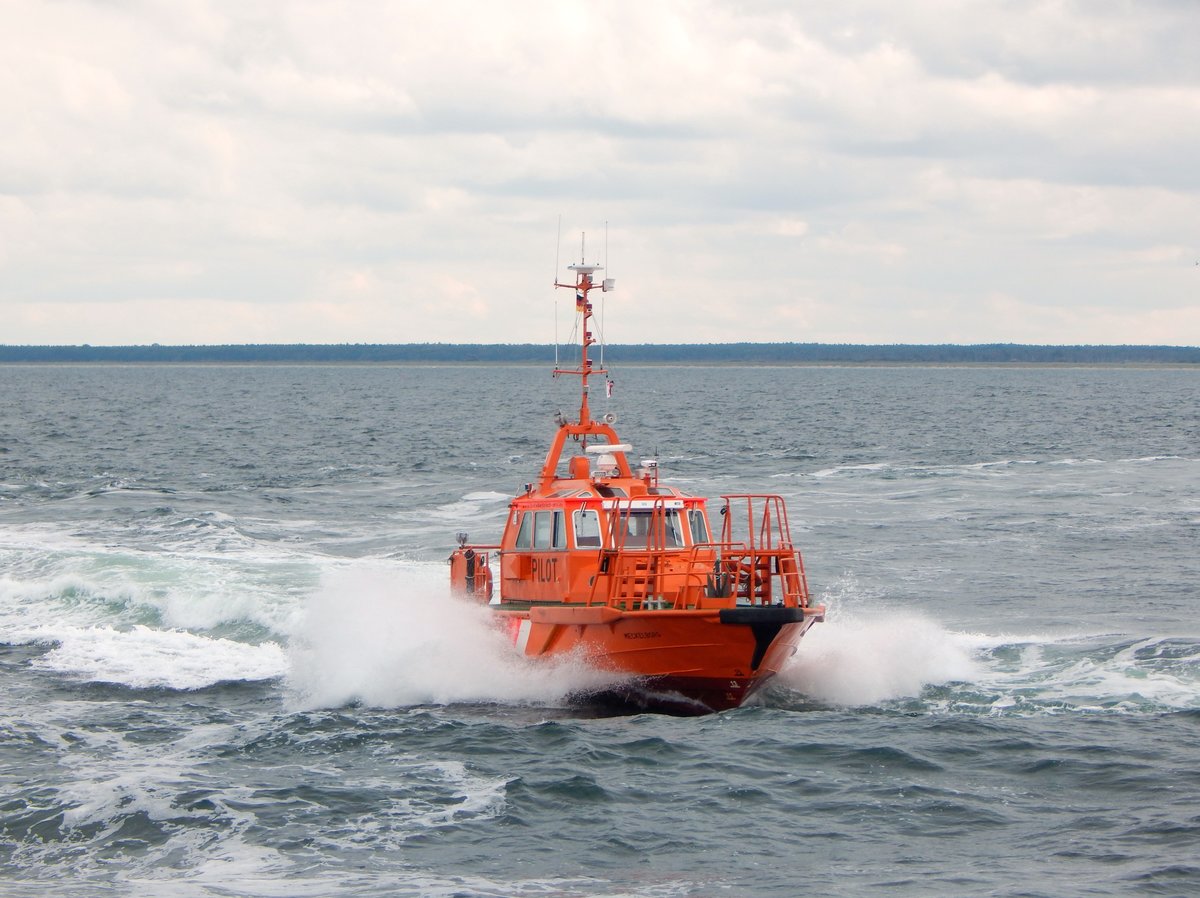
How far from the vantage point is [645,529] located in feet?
63.3

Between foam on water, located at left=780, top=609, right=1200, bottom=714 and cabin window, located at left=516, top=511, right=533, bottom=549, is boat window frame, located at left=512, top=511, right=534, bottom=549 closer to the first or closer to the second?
cabin window, located at left=516, top=511, right=533, bottom=549

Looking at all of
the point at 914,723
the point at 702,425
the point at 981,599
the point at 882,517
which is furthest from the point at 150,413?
the point at 914,723

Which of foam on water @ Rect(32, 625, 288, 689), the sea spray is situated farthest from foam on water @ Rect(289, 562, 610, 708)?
the sea spray

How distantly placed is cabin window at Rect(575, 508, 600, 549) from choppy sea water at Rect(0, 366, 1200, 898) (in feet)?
5.59

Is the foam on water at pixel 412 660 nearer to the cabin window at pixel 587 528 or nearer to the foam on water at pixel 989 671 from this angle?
the cabin window at pixel 587 528

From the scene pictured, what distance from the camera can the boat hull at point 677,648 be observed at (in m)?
17.2

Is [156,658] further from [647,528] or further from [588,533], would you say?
[647,528]

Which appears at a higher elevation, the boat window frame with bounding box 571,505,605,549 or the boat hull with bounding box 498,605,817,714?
the boat window frame with bounding box 571,505,605,549

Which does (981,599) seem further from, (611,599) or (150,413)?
(150,413)

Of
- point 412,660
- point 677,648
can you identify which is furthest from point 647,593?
point 412,660

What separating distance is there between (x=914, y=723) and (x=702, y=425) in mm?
52521

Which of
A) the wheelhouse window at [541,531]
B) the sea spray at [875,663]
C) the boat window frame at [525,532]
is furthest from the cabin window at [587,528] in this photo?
the sea spray at [875,663]

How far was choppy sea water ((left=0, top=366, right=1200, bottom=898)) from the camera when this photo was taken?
1302 centimetres

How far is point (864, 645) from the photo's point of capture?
65.2 feet
